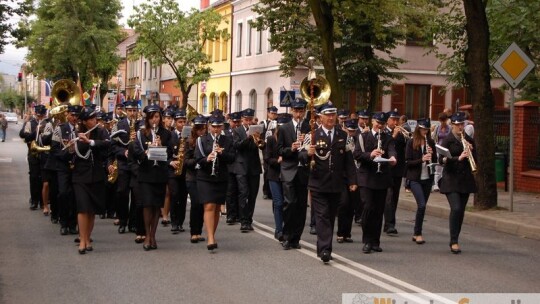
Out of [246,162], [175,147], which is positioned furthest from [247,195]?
[175,147]

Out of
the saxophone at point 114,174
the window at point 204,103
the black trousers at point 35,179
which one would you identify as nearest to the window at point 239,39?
the window at point 204,103

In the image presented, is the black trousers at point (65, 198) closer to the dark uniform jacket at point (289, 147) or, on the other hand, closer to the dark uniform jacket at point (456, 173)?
the dark uniform jacket at point (289, 147)

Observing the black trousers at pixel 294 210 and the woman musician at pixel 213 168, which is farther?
the black trousers at pixel 294 210

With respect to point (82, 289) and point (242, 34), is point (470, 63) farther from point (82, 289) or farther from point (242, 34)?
point (242, 34)

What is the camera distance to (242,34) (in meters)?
50.9

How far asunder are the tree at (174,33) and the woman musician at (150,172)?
3287cm

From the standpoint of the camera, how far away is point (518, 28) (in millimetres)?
25438

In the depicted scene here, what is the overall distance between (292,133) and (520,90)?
22339mm

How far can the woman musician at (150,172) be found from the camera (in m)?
12.3

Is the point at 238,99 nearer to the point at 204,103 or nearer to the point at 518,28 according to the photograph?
the point at 204,103

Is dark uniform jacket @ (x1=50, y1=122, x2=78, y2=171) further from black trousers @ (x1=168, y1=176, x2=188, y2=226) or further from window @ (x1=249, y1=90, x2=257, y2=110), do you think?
window @ (x1=249, y1=90, x2=257, y2=110)

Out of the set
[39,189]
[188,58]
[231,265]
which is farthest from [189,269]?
[188,58]

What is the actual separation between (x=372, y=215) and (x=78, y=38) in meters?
48.2

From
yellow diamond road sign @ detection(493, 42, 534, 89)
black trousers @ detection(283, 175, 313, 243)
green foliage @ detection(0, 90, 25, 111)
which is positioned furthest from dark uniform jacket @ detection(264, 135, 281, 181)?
green foliage @ detection(0, 90, 25, 111)
